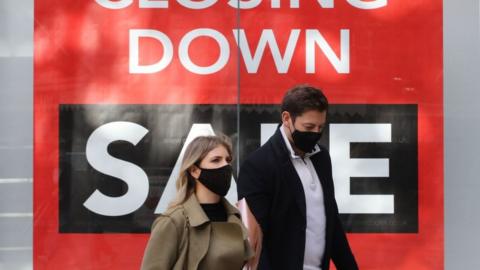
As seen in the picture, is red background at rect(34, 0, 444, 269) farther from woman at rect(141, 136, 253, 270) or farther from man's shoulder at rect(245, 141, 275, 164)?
woman at rect(141, 136, 253, 270)

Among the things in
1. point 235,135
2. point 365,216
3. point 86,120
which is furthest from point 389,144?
point 86,120

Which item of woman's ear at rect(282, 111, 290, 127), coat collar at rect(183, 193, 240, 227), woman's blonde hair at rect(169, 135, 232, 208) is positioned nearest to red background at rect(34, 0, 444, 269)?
woman's ear at rect(282, 111, 290, 127)

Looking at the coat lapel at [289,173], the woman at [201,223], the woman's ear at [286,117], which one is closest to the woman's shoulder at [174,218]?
the woman at [201,223]

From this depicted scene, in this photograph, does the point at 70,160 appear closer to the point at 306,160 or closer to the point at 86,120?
the point at 86,120

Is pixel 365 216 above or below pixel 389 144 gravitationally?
below

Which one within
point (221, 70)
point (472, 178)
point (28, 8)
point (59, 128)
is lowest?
point (472, 178)

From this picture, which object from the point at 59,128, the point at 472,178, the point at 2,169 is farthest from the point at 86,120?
the point at 472,178

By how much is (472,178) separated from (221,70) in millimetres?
1934

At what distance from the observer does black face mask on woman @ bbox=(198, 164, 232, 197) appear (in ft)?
11.7

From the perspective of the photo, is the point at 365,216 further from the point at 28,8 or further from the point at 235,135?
the point at 28,8

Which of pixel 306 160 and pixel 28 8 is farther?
pixel 28 8

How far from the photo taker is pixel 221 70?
589 centimetres

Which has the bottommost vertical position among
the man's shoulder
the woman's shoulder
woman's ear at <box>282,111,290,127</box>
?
the woman's shoulder

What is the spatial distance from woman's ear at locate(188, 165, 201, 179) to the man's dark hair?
698 mm
